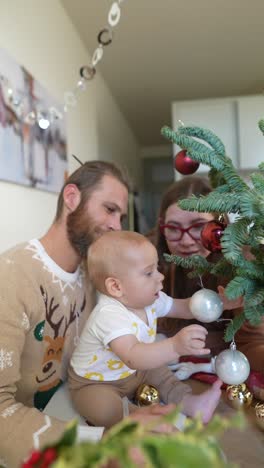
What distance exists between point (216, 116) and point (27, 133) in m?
1.95

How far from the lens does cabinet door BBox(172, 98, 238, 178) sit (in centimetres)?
324

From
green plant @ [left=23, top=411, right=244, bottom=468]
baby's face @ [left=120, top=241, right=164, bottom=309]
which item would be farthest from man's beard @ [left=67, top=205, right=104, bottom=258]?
green plant @ [left=23, top=411, right=244, bottom=468]

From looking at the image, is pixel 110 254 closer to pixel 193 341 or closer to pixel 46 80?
pixel 193 341

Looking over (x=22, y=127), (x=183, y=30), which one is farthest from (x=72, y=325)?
(x=183, y=30)

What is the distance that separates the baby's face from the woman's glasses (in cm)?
32

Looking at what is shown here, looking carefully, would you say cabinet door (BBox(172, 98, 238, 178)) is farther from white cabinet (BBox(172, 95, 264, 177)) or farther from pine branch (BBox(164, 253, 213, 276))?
pine branch (BBox(164, 253, 213, 276))

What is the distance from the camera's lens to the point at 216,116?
3252 mm

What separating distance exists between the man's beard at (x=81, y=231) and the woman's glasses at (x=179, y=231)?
0.63 ft

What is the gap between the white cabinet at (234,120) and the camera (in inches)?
125

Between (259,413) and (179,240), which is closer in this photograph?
(259,413)

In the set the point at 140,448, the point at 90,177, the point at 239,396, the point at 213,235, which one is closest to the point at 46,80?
the point at 90,177

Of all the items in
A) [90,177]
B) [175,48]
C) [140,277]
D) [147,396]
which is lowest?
[147,396]

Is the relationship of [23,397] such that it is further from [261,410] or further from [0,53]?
[0,53]

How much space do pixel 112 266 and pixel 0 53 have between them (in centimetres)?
117
